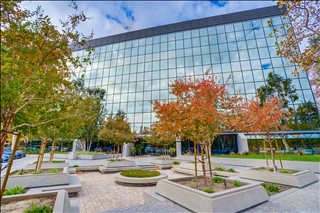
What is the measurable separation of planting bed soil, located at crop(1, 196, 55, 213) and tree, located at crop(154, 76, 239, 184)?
15.2 ft

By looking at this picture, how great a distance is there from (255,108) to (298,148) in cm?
1860

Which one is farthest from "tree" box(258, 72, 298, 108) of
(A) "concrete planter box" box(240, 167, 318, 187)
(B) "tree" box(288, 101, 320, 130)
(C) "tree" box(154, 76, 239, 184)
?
(C) "tree" box(154, 76, 239, 184)

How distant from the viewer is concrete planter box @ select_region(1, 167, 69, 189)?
7.31 meters

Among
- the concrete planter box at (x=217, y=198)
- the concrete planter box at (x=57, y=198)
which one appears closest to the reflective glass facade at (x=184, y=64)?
the concrete planter box at (x=217, y=198)

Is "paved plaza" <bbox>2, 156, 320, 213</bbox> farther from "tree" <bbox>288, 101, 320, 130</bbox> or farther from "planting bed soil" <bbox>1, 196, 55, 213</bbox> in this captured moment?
"tree" <bbox>288, 101, 320, 130</bbox>

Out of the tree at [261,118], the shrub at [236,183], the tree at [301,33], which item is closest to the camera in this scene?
the tree at [301,33]

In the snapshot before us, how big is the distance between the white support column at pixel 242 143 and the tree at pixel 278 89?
6.26 metres

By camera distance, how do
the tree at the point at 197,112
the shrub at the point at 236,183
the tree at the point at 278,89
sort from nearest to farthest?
the shrub at the point at 236,183
the tree at the point at 197,112
the tree at the point at 278,89

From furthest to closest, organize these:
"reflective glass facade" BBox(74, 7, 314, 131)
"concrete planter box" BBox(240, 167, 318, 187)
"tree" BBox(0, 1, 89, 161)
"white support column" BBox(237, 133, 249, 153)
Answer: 1. "reflective glass facade" BBox(74, 7, 314, 131)
2. "white support column" BBox(237, 133, 249, 153)
3. "concrete planter box" BBox(240, 167, 318, 187)
4. "tree" BBox(0, 1, 89, 161)

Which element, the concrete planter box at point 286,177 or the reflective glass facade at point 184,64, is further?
the reflective glass facade at point 184,64

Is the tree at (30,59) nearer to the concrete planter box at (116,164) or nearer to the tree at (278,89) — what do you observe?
the concrete planter box at (116,164)

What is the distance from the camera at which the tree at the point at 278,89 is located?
24172 mm

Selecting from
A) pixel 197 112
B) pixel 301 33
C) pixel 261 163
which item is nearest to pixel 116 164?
pixel 197 112

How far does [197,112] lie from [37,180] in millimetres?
8109
